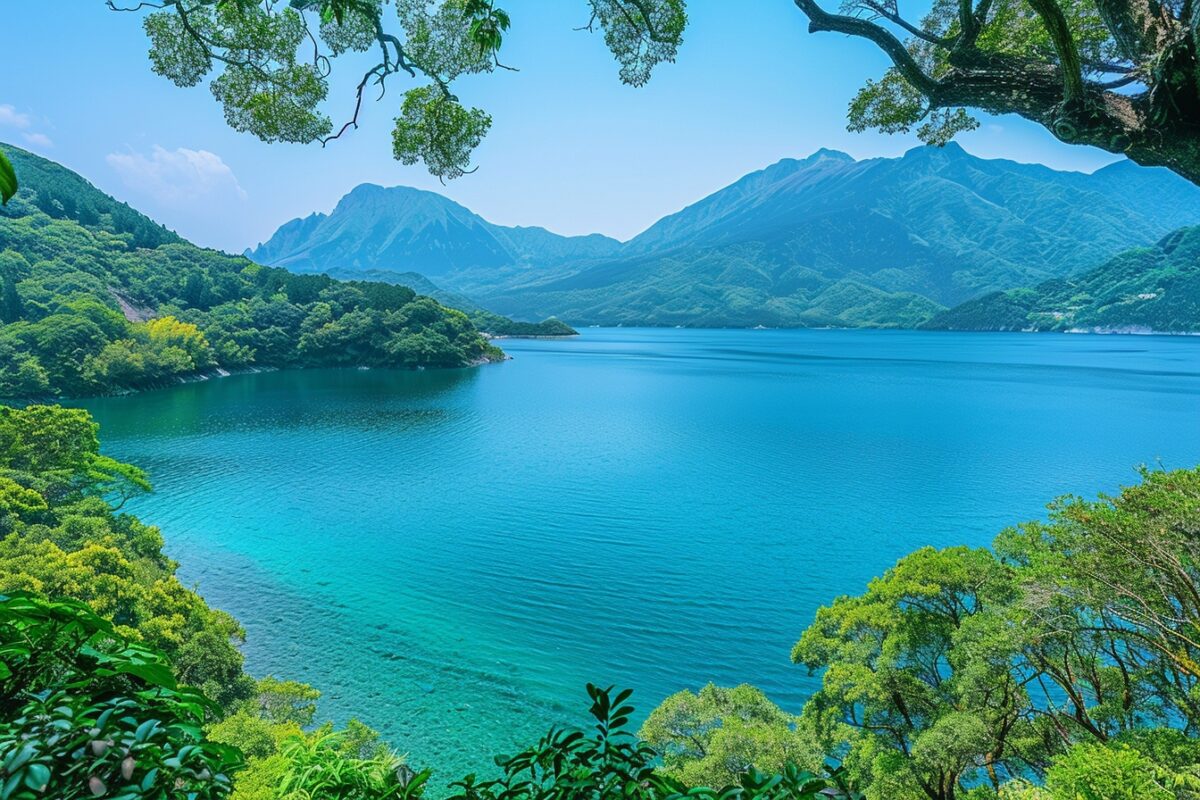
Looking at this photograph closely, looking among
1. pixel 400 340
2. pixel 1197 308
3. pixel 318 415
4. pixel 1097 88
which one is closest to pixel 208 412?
pixel 318 415

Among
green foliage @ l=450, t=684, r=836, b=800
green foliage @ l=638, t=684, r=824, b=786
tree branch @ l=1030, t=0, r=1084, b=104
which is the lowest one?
green foliage @ l=638, t=684, r=824, b=786

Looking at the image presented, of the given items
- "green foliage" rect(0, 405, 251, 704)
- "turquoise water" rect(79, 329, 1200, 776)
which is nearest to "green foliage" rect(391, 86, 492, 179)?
Answer: "green foliage" rect(0, 405, 251, 704)

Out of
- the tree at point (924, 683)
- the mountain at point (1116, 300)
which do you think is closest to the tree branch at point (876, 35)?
the tree at point (924, 683)

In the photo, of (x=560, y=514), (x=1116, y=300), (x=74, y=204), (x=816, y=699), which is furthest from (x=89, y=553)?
(x=1116, y=300)

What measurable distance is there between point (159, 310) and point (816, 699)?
315 feet

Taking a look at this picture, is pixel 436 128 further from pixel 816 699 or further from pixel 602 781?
pixel 816 699

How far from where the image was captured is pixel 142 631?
10484mm

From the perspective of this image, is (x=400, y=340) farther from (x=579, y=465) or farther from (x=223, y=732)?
(x=223, y=732)

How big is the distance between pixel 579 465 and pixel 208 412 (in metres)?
33.6

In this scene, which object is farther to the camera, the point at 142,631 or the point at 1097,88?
the point at 142,631

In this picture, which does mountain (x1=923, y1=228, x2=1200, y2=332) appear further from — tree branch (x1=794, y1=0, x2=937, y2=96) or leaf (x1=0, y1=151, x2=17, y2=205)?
leaf (x1=0, y1=151, x2=17, y2=205)

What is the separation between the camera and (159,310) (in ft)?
256

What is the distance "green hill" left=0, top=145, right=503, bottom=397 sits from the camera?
54094mm

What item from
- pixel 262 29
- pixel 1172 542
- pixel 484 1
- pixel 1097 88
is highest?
pixel 262 29
